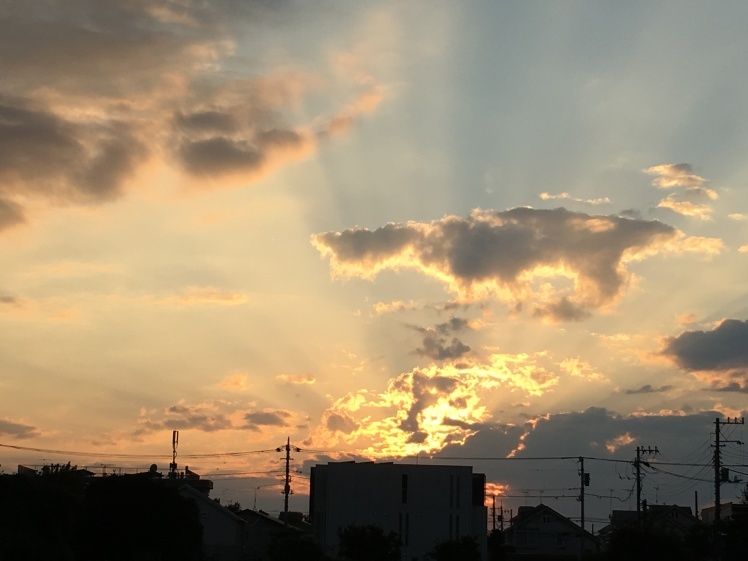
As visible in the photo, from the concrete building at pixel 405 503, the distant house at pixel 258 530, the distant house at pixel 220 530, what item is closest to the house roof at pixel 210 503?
the distant house at pixel 220 530

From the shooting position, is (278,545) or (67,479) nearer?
(67,479)

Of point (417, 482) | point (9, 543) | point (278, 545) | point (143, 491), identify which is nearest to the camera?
point (9, 543)

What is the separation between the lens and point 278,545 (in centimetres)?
6700

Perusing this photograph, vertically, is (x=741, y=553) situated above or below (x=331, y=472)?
below

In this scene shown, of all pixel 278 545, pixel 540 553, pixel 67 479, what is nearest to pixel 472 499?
pixel 540 553

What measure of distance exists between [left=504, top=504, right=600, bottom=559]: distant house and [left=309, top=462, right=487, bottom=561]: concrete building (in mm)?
23769

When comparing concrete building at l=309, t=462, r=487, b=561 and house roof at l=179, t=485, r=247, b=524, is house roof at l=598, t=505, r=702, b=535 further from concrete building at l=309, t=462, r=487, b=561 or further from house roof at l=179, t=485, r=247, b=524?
house roof at l=179, t=485, r=247, b=524

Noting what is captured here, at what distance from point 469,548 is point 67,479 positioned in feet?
124

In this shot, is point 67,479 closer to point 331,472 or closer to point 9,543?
point 9,543

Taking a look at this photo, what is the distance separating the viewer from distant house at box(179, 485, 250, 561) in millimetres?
96688

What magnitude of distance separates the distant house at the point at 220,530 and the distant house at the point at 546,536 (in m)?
40.2

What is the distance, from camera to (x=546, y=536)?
409ft

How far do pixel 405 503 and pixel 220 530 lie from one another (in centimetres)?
1902

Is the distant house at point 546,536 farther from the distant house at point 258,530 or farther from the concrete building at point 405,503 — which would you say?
the distant house at point 258,530
